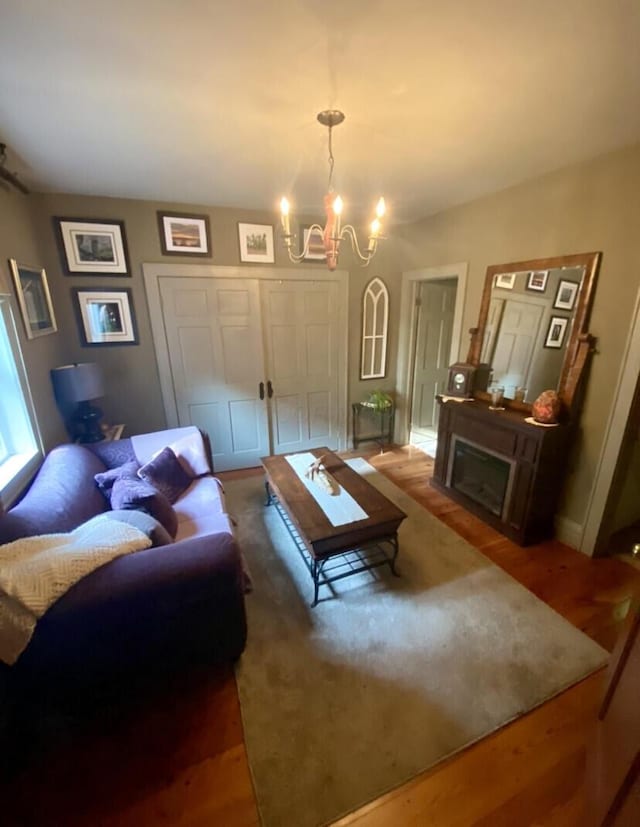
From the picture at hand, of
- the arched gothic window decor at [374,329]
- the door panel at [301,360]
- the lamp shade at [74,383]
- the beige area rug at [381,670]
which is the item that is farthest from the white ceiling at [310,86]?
the beige area rug at [381,670]

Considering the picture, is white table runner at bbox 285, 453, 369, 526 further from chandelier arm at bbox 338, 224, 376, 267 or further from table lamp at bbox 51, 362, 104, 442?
table lamp at bbox 51, 362, 104, 442

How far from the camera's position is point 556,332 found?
7.93ft

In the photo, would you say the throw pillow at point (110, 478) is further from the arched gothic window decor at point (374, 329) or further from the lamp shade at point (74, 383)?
the arched gothic window decor at point (374, 329)

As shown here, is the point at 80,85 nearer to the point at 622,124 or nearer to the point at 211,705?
the point at 622,124

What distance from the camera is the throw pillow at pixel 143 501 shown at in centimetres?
175

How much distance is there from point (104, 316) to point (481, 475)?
141 inches

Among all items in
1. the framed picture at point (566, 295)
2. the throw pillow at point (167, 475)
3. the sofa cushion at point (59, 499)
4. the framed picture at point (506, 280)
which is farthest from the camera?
the framed picture at point (506, 280)

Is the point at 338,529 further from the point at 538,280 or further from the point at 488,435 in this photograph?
the point at 538,280

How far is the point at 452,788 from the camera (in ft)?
4.02

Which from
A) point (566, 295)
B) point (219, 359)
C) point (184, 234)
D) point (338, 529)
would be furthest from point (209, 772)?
point (184, 234)

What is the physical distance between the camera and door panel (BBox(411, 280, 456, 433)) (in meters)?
3.92

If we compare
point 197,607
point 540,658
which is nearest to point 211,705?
point 197,607

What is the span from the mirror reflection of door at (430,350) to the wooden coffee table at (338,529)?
2.02m

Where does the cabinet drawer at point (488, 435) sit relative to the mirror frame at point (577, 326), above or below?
below
